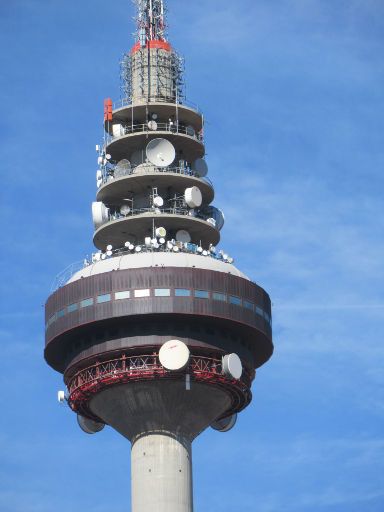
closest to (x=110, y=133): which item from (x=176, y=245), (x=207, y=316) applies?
(x=176, y=245)

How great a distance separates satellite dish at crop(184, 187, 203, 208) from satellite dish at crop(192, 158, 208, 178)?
4999 mm

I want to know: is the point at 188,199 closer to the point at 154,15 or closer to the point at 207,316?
the point at 207,316

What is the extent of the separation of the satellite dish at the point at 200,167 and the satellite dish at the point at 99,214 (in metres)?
9.14

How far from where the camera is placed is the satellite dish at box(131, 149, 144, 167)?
132125 mm

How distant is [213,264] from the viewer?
12338 cm

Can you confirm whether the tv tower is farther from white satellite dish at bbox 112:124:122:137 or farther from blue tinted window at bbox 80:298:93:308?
white satellite dish at bbox 112:124:122:137

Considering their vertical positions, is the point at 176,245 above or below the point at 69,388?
above

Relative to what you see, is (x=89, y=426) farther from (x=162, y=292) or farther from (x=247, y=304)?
(x=247, y=304)

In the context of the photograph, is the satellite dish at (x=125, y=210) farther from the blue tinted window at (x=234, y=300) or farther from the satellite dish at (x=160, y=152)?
the blue tinted window at (x=234, y=300)

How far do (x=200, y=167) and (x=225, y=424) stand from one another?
22.2 metres

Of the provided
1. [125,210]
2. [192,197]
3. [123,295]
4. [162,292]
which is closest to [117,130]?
[125,210]

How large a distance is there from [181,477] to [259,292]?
16172mm

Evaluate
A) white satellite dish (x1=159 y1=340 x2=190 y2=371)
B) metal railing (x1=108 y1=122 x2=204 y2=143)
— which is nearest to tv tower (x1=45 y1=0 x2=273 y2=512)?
white satellite dish (x1=159 y1=340 x2=190 y2=371)

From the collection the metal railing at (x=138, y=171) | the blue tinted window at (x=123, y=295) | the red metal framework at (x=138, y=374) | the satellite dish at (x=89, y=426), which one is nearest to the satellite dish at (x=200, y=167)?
the metal railing at (x=138, y=171)
